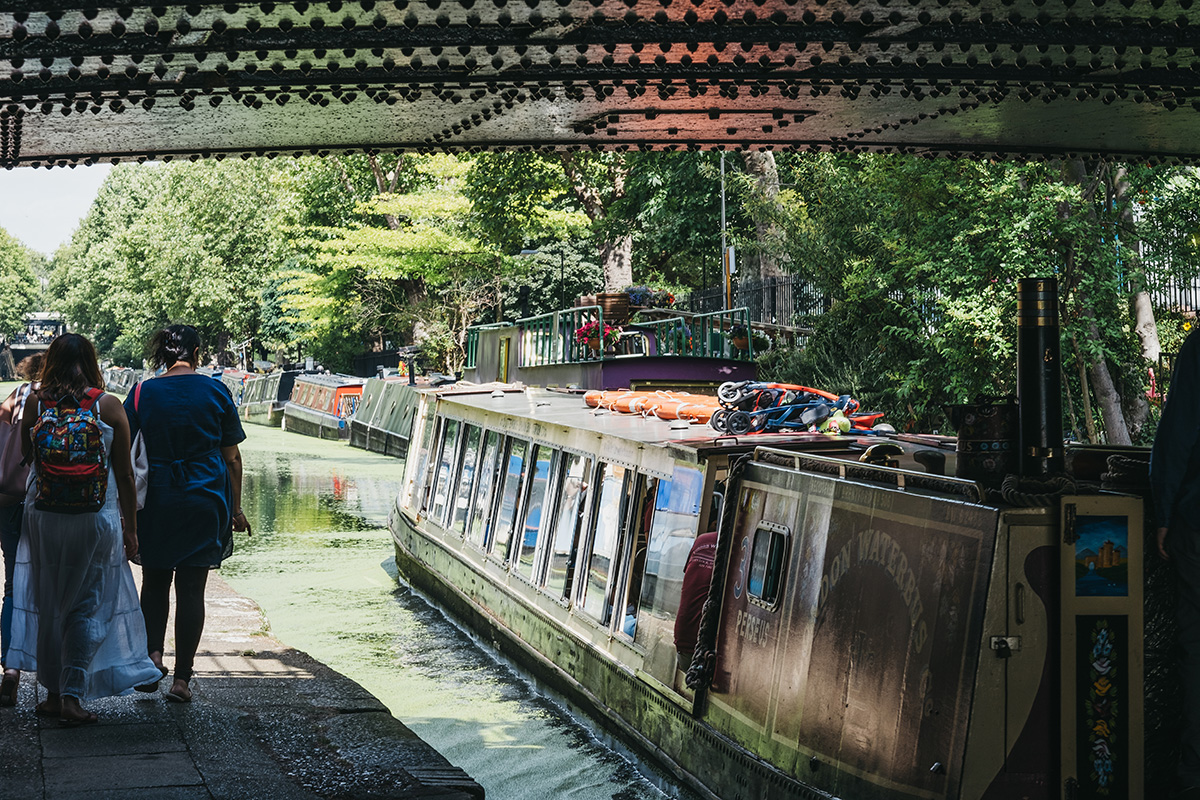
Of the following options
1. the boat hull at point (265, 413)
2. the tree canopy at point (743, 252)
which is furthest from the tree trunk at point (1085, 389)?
the boat hull at point (265, 413)

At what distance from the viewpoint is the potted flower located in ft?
58.7

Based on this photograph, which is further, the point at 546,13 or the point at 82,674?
the point at 82,674

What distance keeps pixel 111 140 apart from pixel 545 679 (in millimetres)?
5848

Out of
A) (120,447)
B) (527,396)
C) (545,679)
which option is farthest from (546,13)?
(527,396)

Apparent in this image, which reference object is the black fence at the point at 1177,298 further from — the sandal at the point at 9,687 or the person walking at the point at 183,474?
the sandal at the point at 9,687

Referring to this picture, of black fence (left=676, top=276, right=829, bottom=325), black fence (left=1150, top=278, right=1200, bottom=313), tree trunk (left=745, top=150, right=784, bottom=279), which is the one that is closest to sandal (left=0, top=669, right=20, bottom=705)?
black fence (left=1150, top=278, right=1200, bottom=313)

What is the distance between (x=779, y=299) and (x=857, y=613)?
747 inches

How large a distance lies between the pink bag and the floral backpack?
1.08ft

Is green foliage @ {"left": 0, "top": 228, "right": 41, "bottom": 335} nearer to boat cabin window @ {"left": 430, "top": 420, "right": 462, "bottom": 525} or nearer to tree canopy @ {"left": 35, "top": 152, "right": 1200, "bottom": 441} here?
tree canopy @ {"left": 35, "top": 152, "right": 1200, "bottom": 441}

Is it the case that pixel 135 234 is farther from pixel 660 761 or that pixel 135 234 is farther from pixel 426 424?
pixel 660 761

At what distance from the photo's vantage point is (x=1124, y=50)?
4.47 meters

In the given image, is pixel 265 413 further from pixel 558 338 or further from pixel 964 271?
pixel 964 271

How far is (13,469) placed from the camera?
6137 millimetres

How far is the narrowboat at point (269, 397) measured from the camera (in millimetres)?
44969
